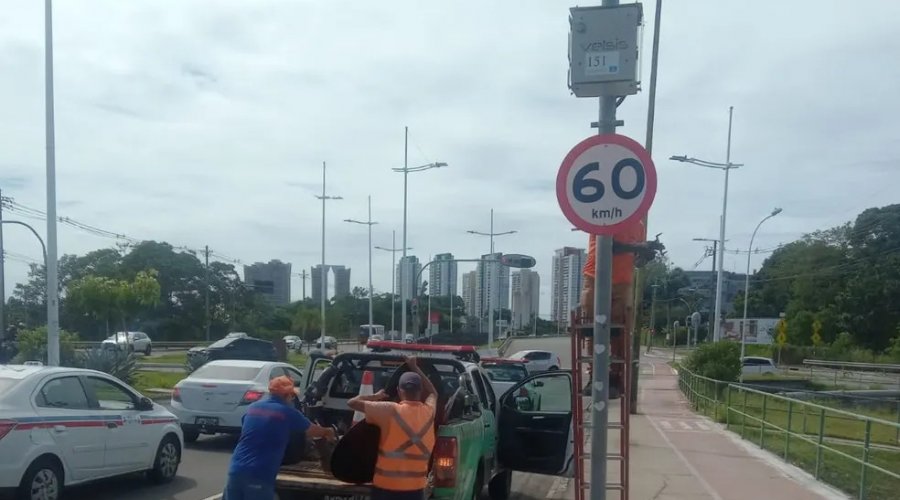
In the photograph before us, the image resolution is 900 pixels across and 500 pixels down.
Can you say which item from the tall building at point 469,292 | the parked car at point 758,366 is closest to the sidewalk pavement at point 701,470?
the parked car at point 758,366

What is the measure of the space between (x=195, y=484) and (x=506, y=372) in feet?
36.1

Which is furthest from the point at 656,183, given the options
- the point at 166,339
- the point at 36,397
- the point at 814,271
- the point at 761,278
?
the point at 761,278

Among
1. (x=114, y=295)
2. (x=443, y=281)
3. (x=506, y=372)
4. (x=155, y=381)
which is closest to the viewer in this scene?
(x=506, y=372)

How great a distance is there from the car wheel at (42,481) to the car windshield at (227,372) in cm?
564

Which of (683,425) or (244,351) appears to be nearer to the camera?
(683,425)

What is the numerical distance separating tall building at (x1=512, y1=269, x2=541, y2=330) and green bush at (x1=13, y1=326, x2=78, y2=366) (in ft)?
147

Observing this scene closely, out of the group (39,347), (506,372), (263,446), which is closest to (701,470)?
(506,372)

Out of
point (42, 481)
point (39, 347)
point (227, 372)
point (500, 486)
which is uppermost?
point (227, 372)

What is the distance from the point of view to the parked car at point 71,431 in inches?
315

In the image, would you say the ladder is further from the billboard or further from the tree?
the billboard

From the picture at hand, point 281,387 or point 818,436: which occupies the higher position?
point 281,387

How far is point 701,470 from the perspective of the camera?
1304 cm

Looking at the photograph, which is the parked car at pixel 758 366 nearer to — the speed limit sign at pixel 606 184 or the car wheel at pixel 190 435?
the car wheel at pixel 190 435

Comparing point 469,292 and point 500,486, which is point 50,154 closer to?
point 500,486
